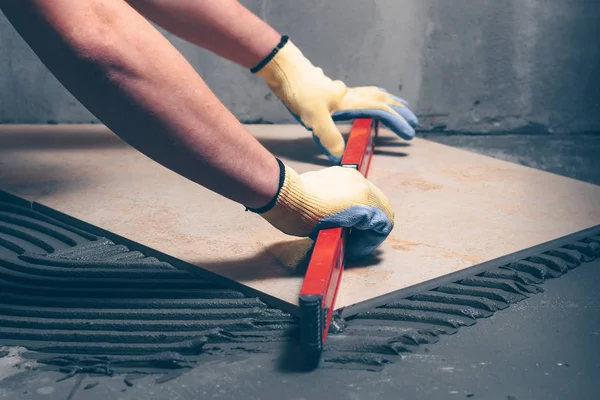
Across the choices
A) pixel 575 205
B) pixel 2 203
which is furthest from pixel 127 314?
pixel 575 205

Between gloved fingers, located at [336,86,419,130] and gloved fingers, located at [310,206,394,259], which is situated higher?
gloved fingers, located at [336,86,419,130]

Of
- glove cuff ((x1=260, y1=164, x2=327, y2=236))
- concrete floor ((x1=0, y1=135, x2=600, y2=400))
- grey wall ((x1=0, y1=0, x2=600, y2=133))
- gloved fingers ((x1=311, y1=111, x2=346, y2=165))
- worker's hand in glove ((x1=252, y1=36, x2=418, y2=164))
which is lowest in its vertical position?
concrete floor ((x1=0, y1=135, x2=600, y2=400))

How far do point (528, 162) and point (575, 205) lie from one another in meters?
0.66

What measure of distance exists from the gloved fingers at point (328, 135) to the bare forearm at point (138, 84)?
880mm

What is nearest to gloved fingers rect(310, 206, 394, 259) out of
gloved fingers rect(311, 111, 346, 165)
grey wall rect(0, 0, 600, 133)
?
gloved fingers rect(311, 111, 346, 165)

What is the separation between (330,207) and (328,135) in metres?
0.79

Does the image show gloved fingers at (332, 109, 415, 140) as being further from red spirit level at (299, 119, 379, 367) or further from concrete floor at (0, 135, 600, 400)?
concrete floor at (0, 135, 600, 400)

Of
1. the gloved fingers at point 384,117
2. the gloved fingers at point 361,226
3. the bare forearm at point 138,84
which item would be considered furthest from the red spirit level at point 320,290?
the gloved fingers at point 384,117

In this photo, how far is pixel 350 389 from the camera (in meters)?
1.07

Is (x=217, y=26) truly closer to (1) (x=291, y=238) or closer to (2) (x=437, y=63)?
(1) (x=291, y=238)

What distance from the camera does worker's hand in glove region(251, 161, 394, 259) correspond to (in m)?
1.29

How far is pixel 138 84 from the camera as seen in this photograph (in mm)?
1082

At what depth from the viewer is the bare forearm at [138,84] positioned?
1.04 m

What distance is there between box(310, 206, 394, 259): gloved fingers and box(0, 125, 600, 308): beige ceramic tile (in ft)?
0.13
